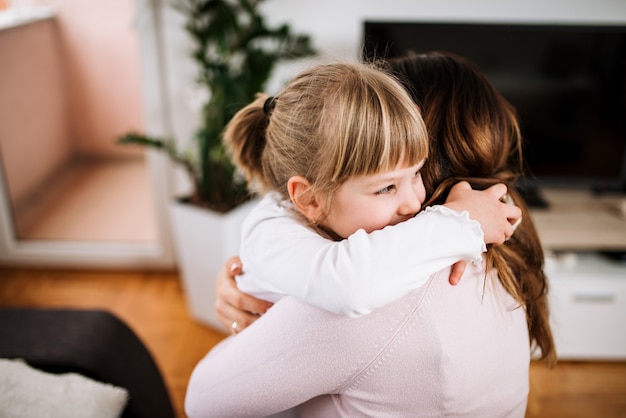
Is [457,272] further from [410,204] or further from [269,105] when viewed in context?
[269,105]

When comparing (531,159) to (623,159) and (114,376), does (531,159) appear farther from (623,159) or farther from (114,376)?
(114,376)

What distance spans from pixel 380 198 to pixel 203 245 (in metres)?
1.48

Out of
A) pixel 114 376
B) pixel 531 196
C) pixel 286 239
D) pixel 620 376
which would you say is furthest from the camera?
pixel 531 196

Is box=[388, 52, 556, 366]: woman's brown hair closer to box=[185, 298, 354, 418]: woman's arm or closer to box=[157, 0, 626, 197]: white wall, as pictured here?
box=[185, 298, 354, 418]: woman's arm

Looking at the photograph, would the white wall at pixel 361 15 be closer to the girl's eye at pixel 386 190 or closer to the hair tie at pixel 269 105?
the hair tie at pixel 269 105

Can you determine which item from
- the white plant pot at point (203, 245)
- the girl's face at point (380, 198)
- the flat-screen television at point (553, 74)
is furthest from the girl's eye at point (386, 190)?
the white plant pot at point (203, 245)

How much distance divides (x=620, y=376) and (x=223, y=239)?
164cm

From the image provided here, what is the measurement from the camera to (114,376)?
Answer: 1.13 metres

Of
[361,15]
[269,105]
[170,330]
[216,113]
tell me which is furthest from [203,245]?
[269,105]

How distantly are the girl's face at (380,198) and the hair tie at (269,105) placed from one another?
0.21 m

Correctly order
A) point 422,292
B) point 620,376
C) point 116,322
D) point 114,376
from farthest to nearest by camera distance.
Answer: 1. point 620,376
2. point 116,322
3. point 114,376
4. point 422,292

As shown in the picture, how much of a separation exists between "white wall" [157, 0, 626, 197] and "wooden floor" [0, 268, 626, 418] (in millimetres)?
956

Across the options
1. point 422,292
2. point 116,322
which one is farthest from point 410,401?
point 116,322

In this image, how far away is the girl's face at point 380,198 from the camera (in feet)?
2.53
